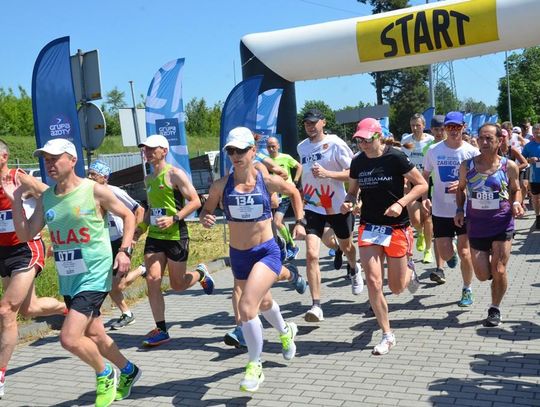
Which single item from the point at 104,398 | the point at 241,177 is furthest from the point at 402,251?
the point at 104,398

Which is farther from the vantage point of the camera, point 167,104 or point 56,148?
point 167,104

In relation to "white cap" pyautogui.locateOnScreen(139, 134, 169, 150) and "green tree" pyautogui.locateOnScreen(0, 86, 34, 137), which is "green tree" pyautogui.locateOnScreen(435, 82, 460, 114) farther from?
"white cap" pyautogui.locateOnScreen(139, 134, 169, 150)

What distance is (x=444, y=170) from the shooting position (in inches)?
265

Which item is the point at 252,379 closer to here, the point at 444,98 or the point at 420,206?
the point at 420,206

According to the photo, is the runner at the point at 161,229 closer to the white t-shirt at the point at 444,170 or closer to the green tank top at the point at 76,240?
the green tank top at the point at 76,240

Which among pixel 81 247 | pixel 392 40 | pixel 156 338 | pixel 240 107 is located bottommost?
pixel 156 338

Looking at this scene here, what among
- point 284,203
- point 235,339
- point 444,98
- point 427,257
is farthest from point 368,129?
point 444,98

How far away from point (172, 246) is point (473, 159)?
9.99ft

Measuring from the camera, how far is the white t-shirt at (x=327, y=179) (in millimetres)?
6754

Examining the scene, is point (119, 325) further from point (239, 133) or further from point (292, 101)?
point (292, 101)

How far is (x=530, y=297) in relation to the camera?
22.5 ft

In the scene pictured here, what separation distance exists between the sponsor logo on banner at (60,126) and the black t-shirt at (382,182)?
14.7 ft

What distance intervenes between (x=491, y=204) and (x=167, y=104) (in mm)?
7660

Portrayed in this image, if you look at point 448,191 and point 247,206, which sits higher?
point 247,206
